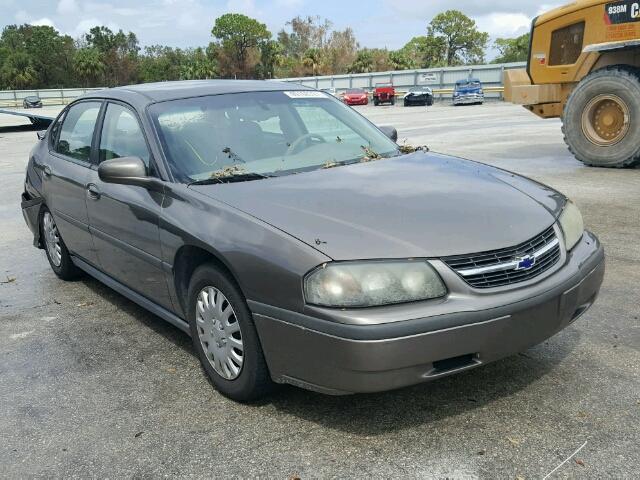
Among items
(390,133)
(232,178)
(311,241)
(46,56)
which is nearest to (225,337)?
(311,241)

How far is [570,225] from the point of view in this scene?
329 cm

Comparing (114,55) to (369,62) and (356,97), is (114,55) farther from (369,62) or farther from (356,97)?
(356,97)

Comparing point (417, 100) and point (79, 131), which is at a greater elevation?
point (79, 131)

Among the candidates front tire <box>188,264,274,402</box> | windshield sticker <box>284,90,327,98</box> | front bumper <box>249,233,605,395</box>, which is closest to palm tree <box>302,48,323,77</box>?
windshield sticker <box>284,90,327,98</box>

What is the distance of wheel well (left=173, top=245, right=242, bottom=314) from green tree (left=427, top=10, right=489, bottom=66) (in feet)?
331

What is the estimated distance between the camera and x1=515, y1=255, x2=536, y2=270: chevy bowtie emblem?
109 inches

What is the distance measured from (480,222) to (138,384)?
1.96 metres

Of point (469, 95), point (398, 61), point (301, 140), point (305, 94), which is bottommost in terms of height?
point (469, 95)

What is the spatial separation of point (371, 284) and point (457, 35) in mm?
103320

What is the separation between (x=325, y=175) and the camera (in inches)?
138

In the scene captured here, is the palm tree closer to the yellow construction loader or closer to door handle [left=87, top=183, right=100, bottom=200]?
the yellow construction loader

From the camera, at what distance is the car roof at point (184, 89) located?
402 cm

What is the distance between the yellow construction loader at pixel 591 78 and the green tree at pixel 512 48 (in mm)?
84945

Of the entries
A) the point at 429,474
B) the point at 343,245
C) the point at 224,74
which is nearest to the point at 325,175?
the point at 343,245
